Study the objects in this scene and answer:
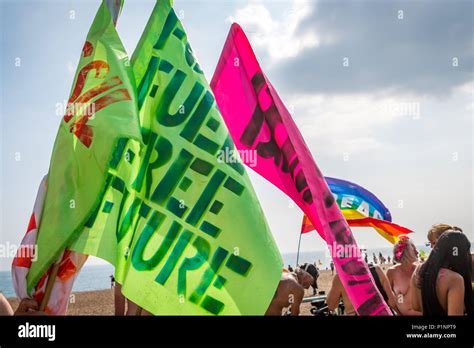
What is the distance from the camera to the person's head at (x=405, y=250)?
615 centimetres

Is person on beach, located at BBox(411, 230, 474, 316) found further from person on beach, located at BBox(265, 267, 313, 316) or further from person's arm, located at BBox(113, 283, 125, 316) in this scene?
person's arm, located at BBox(113, 283, 125, 316)

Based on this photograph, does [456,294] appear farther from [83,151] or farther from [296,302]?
[83,151]

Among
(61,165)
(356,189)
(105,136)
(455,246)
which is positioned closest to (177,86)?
(105,136)

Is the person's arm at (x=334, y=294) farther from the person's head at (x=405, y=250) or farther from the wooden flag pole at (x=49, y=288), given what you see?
the wooden flag pole at (x=49, y=288)

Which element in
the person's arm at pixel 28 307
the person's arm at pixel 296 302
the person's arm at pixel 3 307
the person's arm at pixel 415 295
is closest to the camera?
the person's arm at pixel 3 307

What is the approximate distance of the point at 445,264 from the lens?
14.9ft

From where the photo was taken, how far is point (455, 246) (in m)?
4.48

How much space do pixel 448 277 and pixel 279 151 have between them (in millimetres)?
2723

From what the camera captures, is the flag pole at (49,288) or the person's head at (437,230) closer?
the person's head at (437,230)

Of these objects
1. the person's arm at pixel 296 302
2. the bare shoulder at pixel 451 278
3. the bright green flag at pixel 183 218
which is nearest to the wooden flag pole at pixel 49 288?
the bright green flag at pixel 183 218

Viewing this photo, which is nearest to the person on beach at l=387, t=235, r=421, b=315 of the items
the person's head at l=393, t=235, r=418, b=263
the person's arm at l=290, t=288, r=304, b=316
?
the person's head at l=393, t=235, r=418, b=263
